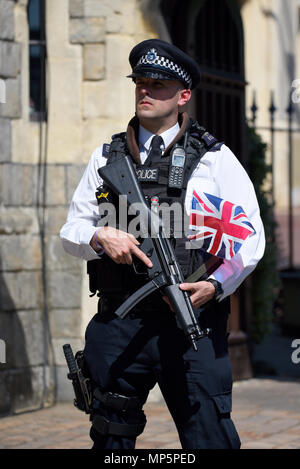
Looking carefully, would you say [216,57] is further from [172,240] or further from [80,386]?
[80,386]

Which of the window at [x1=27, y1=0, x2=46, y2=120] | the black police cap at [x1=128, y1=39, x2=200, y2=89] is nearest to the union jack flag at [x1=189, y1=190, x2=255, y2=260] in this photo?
the black police cap at [x1=128, y1=39, x2=200, y2=89]

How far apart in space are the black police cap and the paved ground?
2606 mm

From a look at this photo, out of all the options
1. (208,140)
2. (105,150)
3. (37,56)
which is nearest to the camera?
(208,140)

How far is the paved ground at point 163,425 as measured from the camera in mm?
6070

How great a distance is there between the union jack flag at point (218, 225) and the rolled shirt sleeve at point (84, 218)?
0.39m

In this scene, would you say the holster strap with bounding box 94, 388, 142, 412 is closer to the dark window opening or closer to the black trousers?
the black trousers

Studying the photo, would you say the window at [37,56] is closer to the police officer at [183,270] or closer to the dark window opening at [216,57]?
the dark window opening at [216,57]

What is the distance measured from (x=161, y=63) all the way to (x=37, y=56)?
3797 mm

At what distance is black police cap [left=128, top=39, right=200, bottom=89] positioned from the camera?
3.90 metres

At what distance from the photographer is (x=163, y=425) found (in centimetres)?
661

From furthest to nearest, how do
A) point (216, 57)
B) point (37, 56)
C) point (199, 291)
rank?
1. point (216, 57)
2. point (37, 56)
3. point (199, 291)

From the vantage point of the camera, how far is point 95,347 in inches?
154

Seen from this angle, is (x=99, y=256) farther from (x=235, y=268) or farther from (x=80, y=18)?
(x=80, y=18)

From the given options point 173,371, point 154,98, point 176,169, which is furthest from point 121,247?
point 154,98
